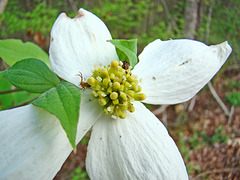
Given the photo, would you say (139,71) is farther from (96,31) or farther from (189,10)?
(189,10)

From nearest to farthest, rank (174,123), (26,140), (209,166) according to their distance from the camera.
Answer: (26,140), (209,166), (174,123)

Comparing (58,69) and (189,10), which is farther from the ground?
(58,69)

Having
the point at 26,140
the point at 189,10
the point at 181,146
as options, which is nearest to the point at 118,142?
the point at 26,140

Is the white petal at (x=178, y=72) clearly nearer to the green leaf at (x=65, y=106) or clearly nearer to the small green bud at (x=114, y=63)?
the small green bud at (x=114, y=63)

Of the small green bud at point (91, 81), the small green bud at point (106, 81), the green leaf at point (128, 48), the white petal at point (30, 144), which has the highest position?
the green leaf at point (128, 48)

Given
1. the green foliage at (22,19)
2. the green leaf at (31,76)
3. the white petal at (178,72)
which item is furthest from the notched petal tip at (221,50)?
the green foliage at (22,19)

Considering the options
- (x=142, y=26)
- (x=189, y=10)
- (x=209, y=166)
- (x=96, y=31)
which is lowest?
(x=209, y=166)
